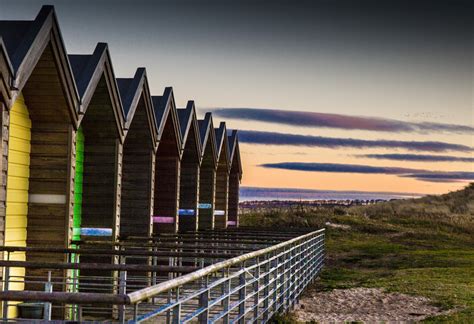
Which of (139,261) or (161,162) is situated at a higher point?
(161,162)

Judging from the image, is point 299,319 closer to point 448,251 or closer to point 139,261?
point 139,261

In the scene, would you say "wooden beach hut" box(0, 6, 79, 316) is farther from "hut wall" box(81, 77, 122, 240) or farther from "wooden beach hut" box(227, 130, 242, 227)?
"wooden beach hut" box(227, 130, 242, 227)

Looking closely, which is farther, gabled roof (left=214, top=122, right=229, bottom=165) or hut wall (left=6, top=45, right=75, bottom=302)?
gabled roof (left=214, top=122, right=229, bottom=165)

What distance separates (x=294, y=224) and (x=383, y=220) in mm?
10969

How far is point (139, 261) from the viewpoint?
20375 mm

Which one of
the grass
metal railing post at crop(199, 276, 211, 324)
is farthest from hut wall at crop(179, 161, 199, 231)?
metal railing post at crop(199, 276, 211, 324)


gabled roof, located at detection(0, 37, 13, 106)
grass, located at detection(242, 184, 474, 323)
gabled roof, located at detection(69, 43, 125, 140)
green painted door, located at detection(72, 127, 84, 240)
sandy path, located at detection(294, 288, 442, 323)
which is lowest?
sandy path, located at detection(294, 288, 442, 323)

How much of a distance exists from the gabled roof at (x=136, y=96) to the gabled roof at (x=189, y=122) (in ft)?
12.9

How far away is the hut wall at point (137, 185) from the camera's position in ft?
68.3

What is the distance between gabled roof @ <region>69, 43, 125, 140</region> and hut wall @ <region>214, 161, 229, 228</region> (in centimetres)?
1688

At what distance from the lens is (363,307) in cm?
1930

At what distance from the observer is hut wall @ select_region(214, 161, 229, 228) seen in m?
34.7

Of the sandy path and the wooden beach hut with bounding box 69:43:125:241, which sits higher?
the wooden beach hut with bounding box 69:43:125:241

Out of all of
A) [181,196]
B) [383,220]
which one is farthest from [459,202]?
[181,196]
